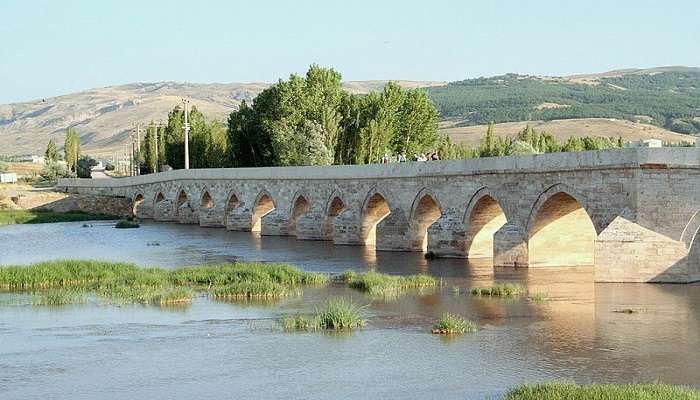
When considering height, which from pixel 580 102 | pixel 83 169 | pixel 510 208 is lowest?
pixel 510 208

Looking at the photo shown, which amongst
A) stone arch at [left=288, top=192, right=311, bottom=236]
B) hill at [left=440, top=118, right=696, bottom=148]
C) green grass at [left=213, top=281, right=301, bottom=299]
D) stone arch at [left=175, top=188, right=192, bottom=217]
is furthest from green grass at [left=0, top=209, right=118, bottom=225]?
hill at [left=440, top=118, right=696, bottom=148]

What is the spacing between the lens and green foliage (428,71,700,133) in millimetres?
123250

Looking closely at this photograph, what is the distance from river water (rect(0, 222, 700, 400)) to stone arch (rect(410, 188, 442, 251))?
7.36 metres

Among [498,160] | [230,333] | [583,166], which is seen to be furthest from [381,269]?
[230,333]

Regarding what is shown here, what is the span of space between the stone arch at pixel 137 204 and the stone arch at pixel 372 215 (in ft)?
87.8

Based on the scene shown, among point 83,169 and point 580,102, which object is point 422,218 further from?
point 580,102

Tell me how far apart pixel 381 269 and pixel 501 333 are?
990 cm

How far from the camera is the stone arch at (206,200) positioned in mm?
49891

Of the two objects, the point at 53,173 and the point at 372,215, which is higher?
the point at 53,173

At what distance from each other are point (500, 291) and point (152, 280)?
7629 mm

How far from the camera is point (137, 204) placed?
6022 centimetres

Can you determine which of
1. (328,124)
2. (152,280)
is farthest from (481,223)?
(328,124)

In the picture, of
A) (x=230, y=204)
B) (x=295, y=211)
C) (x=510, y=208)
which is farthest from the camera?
(x=230, y=204)

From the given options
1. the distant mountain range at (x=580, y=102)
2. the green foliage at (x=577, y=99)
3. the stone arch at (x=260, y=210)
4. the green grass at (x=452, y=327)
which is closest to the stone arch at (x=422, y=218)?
the stone arch at (x=260, y=210)
